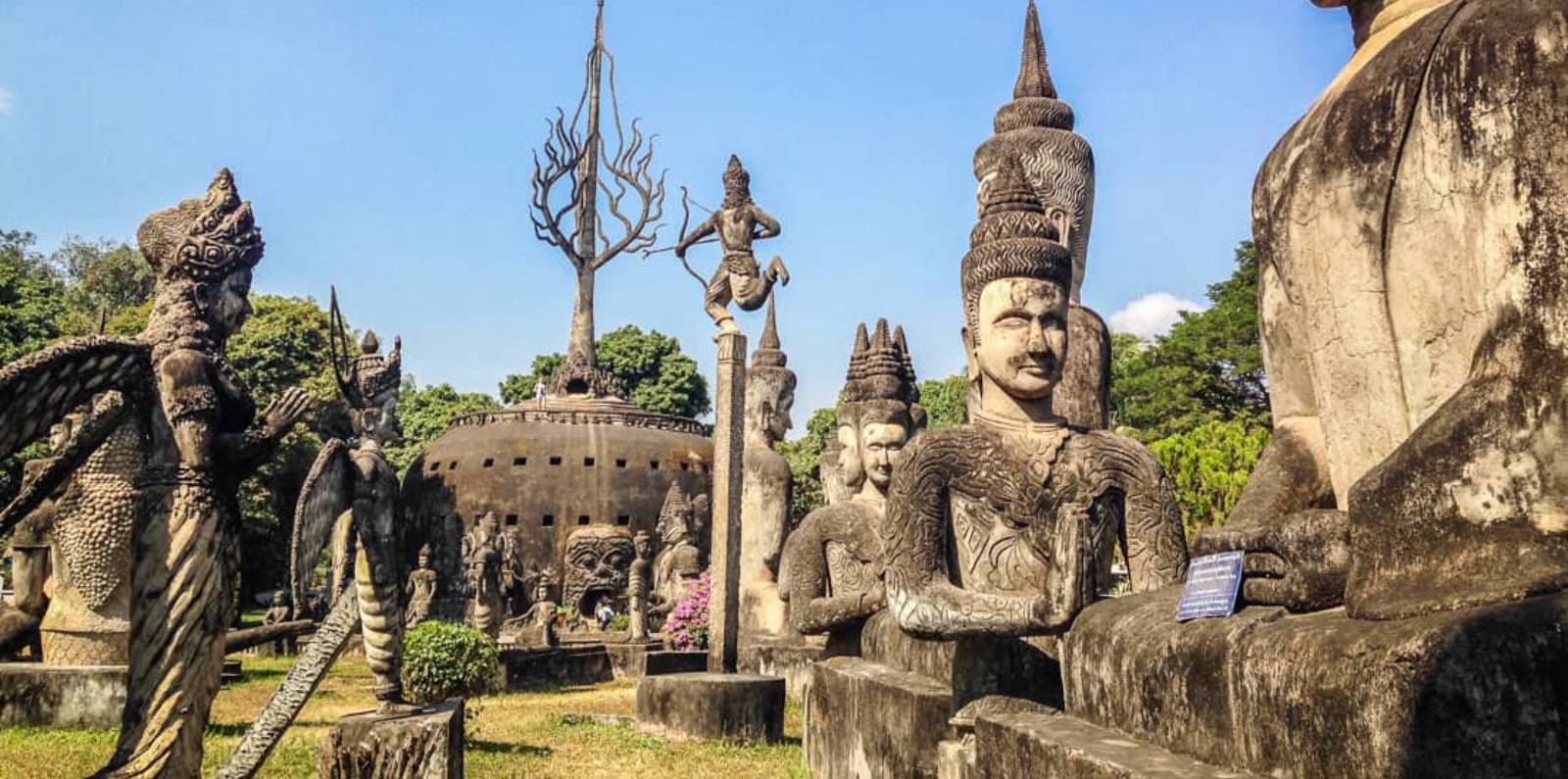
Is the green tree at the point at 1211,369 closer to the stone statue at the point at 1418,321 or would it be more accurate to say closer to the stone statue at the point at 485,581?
the stone statue at the point at 485,581

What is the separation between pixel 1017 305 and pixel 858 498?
480 cm

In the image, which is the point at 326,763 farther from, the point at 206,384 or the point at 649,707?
the point at 649,707

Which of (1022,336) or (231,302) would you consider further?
(231,302)

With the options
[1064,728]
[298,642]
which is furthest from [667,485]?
[1064,728]

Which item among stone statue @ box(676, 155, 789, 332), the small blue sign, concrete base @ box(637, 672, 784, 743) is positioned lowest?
concrete base @ box(637, 672, 784, 743)

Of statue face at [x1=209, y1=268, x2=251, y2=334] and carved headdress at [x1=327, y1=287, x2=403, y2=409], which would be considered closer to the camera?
statue face at [x1=209, y1=268, x2=251, y2=334]

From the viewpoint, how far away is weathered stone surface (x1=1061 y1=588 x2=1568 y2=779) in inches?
83.0

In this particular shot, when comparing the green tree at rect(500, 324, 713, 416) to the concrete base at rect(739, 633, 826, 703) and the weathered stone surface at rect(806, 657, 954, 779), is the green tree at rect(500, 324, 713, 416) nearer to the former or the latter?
the concrete base at rect(739, 633, 826, 703)

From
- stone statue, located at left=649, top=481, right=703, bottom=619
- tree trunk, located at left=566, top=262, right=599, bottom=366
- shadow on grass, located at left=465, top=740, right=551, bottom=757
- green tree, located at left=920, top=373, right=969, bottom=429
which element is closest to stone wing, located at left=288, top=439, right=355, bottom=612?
shadow on grass, located at left=465, top=740, right=551, bottom=757

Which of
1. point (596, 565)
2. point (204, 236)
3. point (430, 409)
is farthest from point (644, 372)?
point (204, 236)

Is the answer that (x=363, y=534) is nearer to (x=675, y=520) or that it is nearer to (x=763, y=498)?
(x=763, y=498)

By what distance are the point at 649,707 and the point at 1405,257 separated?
28.9 feet

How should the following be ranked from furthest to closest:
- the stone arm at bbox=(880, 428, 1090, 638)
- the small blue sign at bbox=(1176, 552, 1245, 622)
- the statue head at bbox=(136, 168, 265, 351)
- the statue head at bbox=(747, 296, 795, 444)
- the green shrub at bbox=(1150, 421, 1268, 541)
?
1. the green shrub at bbox=(1150, 421, 1268, 541)
2. the statue head at bbox=(747, 296, 795, 444)
3. the statue head at bbox=(136, 168, 265, 351)
4. the stone arm at bbox=(880, 428, 1090, 638)
5. the small blue sign at bbox=(1176, 552, 1245, 622)

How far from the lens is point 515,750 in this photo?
34.1ft
